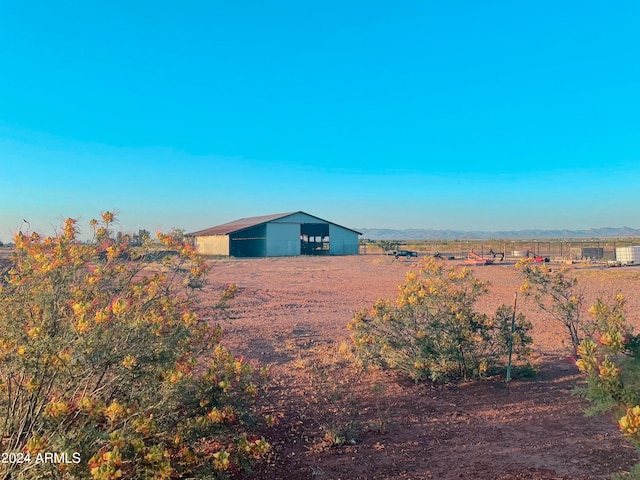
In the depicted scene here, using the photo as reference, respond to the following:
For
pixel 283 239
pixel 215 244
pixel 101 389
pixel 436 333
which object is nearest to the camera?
pixel 101 389

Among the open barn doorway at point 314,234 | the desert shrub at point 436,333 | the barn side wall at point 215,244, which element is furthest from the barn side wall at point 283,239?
the desert shrub at point 436,333

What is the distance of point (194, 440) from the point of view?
314 centimetres

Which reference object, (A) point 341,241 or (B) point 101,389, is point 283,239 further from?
(B) point 101,389

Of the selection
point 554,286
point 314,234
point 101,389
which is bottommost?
point 101,389

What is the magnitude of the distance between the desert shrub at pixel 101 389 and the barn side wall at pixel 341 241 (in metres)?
40.4

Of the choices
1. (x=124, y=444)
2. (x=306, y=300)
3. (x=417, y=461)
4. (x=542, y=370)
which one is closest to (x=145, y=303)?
(x=124, y=444)

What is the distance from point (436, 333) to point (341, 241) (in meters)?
38.5

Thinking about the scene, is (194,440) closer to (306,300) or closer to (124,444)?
(124,444)

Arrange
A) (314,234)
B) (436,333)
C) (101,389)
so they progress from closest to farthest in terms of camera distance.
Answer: (101,389) < (436,333) < (314,234)

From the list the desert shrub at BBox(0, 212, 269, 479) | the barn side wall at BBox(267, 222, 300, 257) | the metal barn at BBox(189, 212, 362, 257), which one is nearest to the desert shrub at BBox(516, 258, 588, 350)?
the desert shrub at BBox(0, 212, 269, 479)

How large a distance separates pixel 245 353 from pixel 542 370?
5.41m

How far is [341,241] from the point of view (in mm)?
44969

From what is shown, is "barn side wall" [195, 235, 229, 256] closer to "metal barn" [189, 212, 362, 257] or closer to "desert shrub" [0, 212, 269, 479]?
"metal barn" [189, 212, 362, 257]

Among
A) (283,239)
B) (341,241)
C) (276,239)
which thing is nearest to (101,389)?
(276,239)
